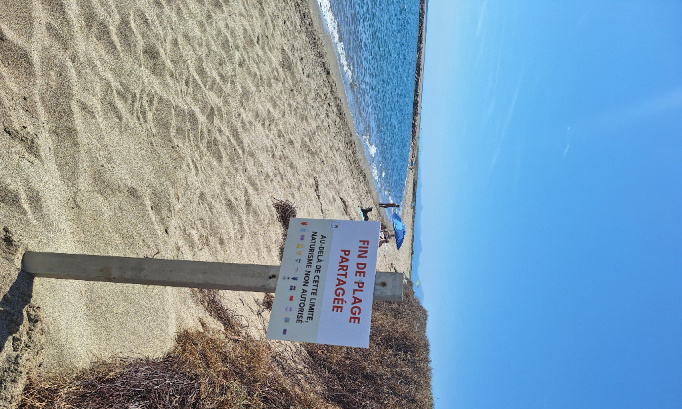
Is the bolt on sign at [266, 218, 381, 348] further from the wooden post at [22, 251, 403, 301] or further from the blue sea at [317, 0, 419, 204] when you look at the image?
the blue sea at [317, 0, 419, 204]

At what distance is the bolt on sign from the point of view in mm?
2891

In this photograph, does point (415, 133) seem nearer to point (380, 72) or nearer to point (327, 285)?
point (380, 72)

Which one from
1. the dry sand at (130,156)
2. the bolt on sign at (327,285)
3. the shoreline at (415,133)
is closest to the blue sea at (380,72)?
the shoreline at (415,133)

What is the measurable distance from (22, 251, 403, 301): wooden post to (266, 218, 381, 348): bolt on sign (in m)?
0.10

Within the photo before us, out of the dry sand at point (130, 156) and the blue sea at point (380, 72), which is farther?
the blue sea at point (380, 72)

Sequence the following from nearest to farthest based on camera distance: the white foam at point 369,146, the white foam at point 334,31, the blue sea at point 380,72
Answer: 1. the white foam at point 334,31
2. the blue sea at point 380,72
3. the white foam at point 369,146

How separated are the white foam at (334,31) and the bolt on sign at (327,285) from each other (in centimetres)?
→ 695

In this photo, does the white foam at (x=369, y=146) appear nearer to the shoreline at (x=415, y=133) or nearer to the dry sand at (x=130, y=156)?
the dry sand at (x=130, y=156)

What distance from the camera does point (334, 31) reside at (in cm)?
977

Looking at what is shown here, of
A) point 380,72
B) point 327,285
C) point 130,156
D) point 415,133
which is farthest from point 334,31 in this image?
point 415,133

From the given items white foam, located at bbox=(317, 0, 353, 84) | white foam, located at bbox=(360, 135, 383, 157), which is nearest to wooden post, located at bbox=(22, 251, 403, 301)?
white foam, located at bbox=(317, 0, 353, 84)

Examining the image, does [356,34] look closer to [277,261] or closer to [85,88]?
[277,261]

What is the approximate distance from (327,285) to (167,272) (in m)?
0.93

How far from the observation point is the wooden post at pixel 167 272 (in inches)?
116
